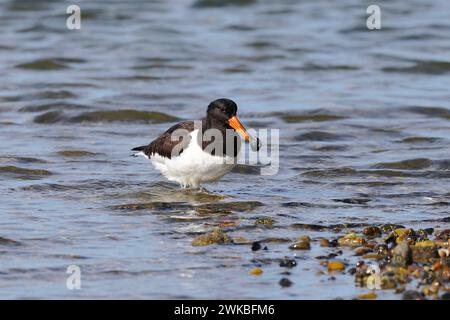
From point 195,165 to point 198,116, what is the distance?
5.09 metres

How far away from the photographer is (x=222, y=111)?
382 inches

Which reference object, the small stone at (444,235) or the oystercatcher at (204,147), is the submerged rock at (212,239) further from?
the small stone at (444,235)

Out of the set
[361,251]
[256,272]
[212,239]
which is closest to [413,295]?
[361,251]

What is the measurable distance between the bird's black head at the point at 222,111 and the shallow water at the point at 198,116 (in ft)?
2.77

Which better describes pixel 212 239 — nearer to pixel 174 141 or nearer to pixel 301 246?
pixel 301 246

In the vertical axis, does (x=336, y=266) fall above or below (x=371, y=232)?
below

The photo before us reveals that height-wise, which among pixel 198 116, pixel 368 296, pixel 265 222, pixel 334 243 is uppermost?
pixel 198 116

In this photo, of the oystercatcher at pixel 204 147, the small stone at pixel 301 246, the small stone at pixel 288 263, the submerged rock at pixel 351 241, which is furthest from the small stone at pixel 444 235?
the oystercatcher at pixel 204 147

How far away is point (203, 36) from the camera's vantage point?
20703 millimetres

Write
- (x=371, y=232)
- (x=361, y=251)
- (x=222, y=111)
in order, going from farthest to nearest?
(x=222, y=111) → (x=371, y=232) → (x=361, y=251)

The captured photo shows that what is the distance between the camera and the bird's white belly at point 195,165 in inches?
372

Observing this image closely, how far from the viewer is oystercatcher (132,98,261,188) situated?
9.45m

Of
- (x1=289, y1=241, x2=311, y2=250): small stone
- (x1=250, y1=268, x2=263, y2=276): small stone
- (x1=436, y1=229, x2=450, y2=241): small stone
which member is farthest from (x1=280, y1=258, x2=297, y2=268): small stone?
(x1=436, y1=229, x2=450, y2=241): small stone
